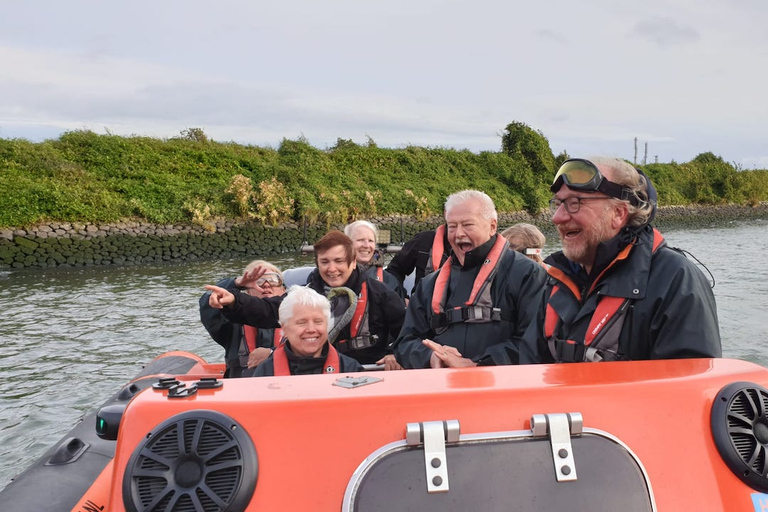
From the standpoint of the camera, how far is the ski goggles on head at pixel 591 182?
2.16m

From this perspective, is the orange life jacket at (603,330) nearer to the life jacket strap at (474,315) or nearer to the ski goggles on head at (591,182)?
the ski goggles on head at (591,182)

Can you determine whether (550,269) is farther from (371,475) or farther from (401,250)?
(401,250)

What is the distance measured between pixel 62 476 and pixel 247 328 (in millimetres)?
1514

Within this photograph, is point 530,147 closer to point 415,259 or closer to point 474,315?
point 415,259

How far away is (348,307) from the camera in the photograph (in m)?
3.96

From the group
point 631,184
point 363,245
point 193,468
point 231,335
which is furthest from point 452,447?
point 363,245

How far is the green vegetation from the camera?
2216cm

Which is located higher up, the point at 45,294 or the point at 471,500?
the point at 471,500

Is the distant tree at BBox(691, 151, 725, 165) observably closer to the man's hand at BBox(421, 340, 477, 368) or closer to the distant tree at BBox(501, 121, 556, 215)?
the distant tree at BBox(501, 121, 556, 215)

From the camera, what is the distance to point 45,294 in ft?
50.4

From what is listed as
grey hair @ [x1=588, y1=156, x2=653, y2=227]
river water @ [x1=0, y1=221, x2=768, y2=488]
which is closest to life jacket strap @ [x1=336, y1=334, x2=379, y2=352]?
grey hair @ [x1=588, y1=156, x2=653, y2=227]

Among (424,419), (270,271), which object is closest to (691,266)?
(424,419)

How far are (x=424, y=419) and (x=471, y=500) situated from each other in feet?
0.66

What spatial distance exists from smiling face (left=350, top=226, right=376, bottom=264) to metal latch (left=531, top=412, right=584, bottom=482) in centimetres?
401
